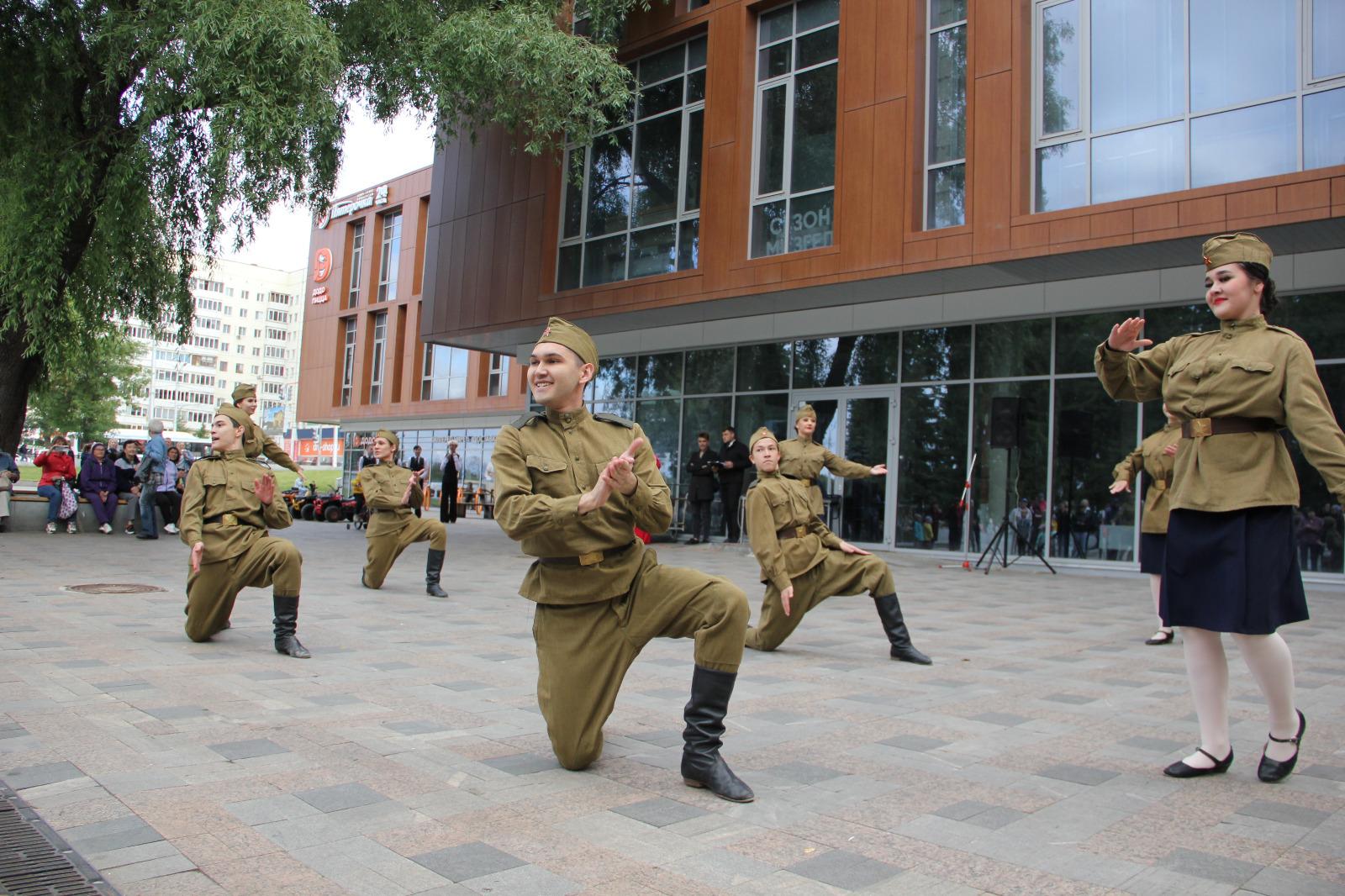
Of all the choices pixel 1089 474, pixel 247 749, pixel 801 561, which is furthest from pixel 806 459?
pixel 1089 474

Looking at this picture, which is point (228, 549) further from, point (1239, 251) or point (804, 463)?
Result: point (1239, 251)

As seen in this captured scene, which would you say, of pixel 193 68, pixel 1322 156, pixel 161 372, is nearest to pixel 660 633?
pixel 1322 156

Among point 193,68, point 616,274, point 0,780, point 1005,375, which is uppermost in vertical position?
point 193,68

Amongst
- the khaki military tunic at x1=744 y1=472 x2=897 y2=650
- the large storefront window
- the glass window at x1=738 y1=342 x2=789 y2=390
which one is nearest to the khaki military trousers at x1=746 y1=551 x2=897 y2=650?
the khaki military tunic at x1=744 y1=472 x2=897 y2=650

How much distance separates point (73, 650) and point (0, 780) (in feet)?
9.95

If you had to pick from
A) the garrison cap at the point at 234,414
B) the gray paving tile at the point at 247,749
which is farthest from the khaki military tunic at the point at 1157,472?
the garrison cap at the point at 234,414

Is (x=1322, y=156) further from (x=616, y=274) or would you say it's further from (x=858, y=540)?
(x=616, y=274)

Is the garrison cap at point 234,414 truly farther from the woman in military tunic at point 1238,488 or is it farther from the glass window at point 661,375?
the glass window at point 661,375

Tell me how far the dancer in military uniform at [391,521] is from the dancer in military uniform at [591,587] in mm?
6756

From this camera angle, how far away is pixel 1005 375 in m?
16.5

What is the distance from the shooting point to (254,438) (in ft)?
26.0

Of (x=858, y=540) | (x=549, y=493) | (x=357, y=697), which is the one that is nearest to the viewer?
(x=549, y=493)

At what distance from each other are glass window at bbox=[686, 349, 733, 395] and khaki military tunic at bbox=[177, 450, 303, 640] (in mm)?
14412

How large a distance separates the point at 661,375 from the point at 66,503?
38.2 ft
